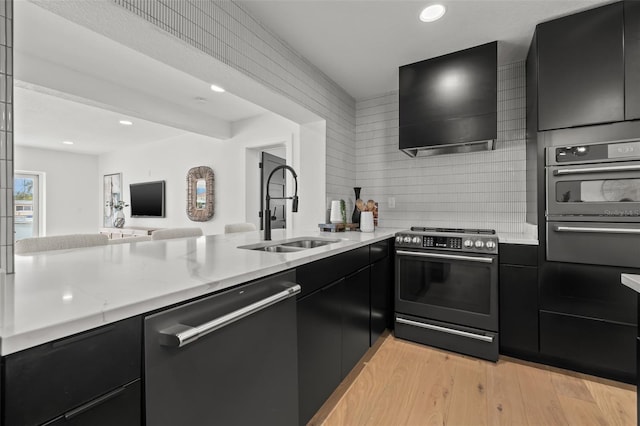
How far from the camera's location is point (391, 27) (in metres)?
2.05

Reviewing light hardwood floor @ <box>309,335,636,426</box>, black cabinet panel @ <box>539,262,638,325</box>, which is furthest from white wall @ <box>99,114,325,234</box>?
black cabinet panel @ <box>539,262,638,325</box>

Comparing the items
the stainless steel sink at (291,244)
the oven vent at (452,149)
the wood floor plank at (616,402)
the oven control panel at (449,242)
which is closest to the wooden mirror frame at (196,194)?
the stainless steel sink at (291,244)

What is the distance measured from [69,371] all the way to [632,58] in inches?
114

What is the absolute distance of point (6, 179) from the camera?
3.05 feet

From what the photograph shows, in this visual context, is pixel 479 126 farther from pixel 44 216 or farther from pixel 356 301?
pixel 44 216

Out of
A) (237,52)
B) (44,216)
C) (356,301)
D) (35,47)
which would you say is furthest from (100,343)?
(44,216)

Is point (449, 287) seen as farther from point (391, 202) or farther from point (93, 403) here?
point (93, 403)

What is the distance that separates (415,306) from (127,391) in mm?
2083

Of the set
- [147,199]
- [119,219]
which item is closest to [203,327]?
[147,199]

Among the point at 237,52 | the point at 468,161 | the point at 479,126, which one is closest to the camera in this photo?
the point at 237,52

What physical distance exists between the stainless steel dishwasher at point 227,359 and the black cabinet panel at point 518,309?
5.45 feet

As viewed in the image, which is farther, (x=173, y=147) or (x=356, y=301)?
(x=173, y=147)

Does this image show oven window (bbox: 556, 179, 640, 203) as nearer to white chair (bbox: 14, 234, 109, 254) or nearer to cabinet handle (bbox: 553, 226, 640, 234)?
cabinet handle (bbox: 553, 226, 640, 234)

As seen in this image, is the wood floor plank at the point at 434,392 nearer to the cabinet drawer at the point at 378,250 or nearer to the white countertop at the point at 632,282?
the cabinet drawer at the point at 378,250
